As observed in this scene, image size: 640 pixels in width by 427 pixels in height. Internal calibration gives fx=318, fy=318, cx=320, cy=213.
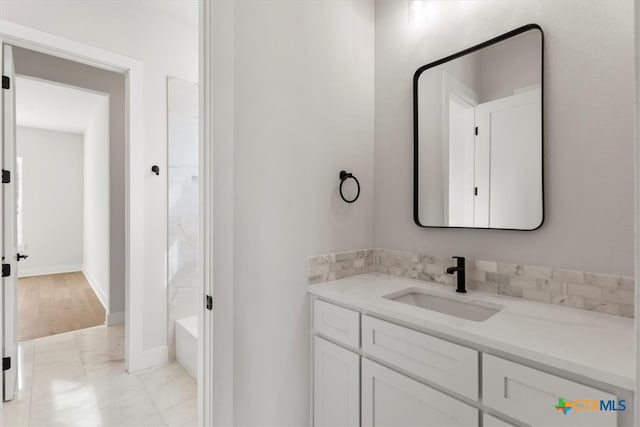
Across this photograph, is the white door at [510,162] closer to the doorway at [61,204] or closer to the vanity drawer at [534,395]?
the vanity drawer at [534,395]

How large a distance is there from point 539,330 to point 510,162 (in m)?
0.70

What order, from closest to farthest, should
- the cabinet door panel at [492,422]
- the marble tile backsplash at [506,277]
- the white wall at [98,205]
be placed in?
the cabinet door panel at [492,422]
the marble tile backsplash at [506,277]
the white wall at [98,205]

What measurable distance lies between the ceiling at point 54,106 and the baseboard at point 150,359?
2.57 m

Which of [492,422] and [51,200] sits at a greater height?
[51,200]

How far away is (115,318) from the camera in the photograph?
3438 mm

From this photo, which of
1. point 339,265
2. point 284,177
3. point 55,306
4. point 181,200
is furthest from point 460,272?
point 55,306

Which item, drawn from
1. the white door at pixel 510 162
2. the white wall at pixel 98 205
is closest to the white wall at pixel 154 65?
the white wall at pixel 98 205

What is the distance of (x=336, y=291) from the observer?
1414 mm

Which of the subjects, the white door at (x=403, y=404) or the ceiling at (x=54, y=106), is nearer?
the white door at (x=403, y=404)

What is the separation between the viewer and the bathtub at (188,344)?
233cm

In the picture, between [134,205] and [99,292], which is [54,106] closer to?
[99,292]

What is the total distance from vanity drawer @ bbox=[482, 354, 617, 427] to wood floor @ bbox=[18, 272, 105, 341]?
386 centimetres

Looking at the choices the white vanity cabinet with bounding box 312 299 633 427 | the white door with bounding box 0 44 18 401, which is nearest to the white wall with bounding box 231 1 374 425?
the white vanity cabinet with bounding box 312 299 633 427

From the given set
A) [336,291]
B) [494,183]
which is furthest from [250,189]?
[494,183]
